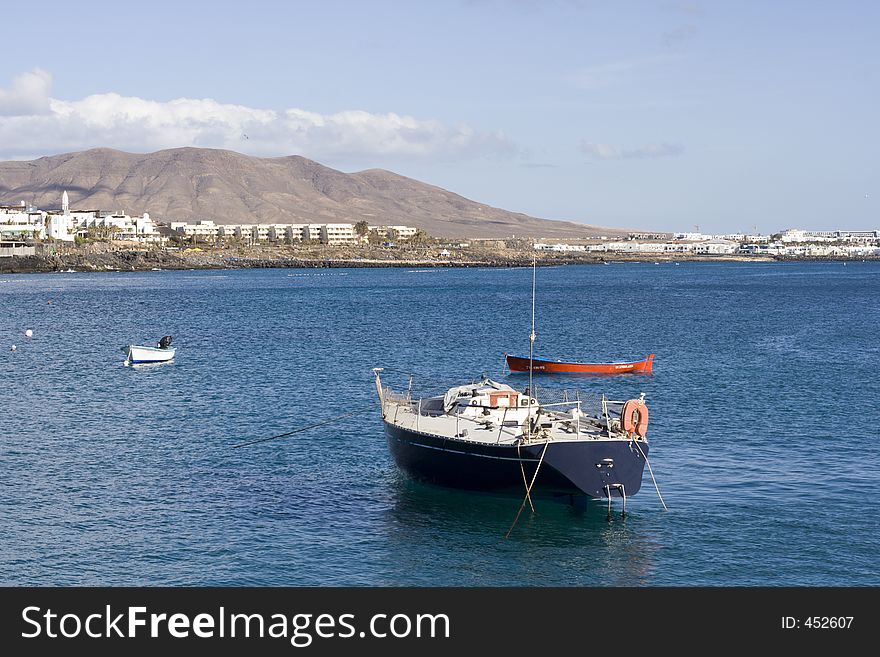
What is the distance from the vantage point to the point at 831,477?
38719mm

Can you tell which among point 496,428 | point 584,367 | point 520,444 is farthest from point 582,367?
point 520,444

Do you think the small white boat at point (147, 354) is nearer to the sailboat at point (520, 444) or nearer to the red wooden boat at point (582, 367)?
the red wooden boat at point (582, 367)

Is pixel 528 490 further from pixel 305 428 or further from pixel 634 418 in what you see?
pixel 305 428

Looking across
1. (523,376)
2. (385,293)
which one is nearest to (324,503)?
(523,376)

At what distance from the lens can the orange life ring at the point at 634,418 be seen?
33281 mm

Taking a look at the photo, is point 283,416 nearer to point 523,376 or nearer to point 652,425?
point 652,425

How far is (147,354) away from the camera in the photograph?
72312 millimetres

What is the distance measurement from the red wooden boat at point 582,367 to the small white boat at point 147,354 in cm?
2452

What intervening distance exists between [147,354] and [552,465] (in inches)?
1826

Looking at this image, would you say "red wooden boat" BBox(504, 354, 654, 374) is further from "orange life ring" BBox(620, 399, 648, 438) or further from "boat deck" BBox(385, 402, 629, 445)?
"orange life ring" BBox(620, 399, 648, 438)

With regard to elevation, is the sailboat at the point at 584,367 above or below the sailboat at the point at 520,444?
below

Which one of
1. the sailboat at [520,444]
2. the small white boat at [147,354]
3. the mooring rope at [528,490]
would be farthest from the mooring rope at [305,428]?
the small white boat at [147,354]

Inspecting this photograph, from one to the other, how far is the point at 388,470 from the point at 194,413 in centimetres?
1736
